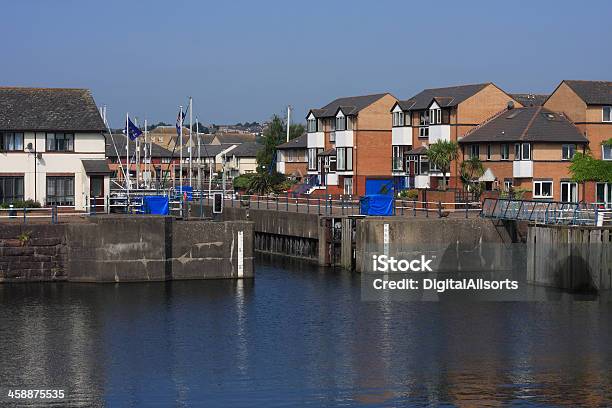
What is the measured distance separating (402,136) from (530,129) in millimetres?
18711

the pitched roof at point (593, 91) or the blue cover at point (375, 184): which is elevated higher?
the pitched roof at point (593, 91)

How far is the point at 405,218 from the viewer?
66.2 m

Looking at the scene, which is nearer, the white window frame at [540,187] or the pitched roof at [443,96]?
the white window frame at [540,187]

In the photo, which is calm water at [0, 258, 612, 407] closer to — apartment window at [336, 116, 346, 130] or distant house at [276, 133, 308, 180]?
apartment window at [336, 116, 346, 130]

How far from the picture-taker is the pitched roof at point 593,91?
85.8m

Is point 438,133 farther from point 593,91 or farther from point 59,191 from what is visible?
point 59,191

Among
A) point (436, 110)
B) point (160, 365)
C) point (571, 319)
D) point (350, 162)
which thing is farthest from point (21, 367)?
point (350, 162)

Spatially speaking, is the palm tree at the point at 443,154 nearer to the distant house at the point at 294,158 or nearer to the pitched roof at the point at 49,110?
the pitched roof at the point at 49,110

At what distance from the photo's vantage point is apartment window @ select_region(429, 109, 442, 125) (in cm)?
9438

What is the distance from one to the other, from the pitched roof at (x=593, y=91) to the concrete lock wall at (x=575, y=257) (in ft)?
100

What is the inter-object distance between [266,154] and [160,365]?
10206 cm

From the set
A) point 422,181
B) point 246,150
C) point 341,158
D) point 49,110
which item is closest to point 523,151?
point 422,181

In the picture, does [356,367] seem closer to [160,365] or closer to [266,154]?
[160,365]

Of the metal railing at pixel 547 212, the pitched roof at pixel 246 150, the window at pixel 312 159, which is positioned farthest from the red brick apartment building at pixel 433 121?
the pitched roof at pixel 246 150
